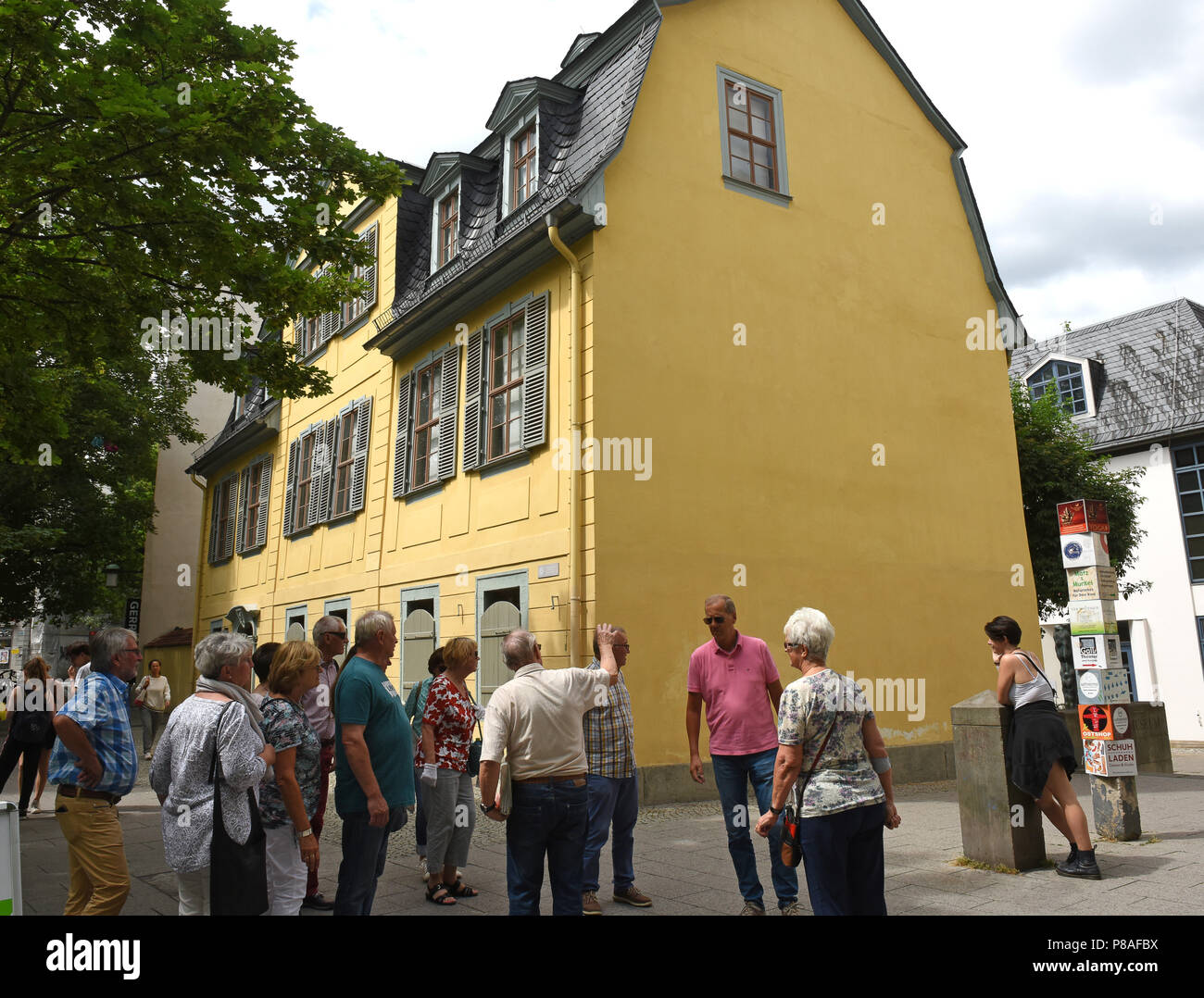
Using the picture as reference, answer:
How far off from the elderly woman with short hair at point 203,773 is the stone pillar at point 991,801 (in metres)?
4.95

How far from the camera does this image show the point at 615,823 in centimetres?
605

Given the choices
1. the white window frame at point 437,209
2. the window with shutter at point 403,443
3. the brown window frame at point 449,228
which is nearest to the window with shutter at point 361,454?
the window with shutter at point 403,443

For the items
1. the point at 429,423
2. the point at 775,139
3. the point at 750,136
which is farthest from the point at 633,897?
the point at 775,139

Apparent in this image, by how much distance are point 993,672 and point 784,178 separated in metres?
7.85

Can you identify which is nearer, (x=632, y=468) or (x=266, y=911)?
(x=266, y=911)

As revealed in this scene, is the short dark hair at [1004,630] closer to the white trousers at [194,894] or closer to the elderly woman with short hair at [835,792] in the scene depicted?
the elderly woman with short hair at [835,792]

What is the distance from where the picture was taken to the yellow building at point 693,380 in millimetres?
11156

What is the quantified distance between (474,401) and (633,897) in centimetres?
840

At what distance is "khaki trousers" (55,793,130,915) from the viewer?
4.73 metres

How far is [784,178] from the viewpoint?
535 inches

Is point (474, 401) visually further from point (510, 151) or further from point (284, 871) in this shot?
point (284, 871)
